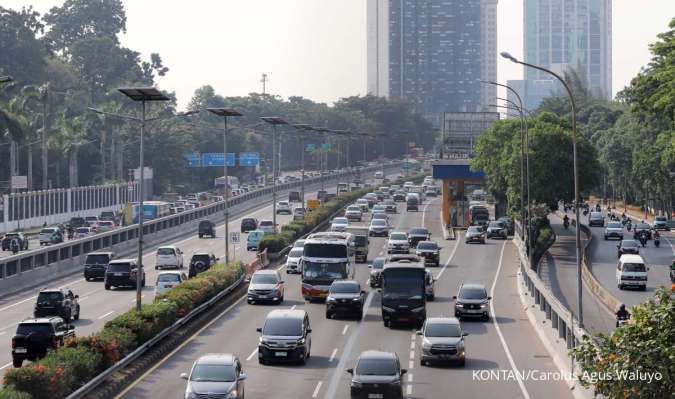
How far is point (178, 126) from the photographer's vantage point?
7589 inches

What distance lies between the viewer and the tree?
63.7 ft

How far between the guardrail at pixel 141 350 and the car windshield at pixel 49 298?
18.9ft

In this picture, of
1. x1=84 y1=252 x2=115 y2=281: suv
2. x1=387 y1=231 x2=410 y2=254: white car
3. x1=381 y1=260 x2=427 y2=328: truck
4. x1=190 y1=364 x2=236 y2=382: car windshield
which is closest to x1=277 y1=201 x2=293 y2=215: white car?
x1=387 y1=231 x2=410 y2=254: white car

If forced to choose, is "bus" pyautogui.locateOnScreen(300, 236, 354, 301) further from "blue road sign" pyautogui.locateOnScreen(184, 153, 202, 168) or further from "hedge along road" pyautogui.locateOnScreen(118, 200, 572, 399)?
"blue road sign" pyautogui.locateOnScreen(184, 153, 202, 168)

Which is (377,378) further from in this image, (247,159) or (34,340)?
(247,159)

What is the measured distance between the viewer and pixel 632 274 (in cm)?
7431

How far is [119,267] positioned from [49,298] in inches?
576

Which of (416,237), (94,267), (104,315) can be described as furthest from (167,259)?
(416,237)

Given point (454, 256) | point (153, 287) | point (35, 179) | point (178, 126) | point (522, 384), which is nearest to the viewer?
point (522, 384)

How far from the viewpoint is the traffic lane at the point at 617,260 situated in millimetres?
72688

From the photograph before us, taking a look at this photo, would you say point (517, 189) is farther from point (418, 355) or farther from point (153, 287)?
point (418, 355)

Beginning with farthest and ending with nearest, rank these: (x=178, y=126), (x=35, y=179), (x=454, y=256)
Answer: (x=178, y=126) → (x=35, y=179) → (x=454, y=256)

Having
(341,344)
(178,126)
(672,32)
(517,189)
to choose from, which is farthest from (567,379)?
(178,126)

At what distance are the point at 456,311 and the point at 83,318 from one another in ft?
53.5
